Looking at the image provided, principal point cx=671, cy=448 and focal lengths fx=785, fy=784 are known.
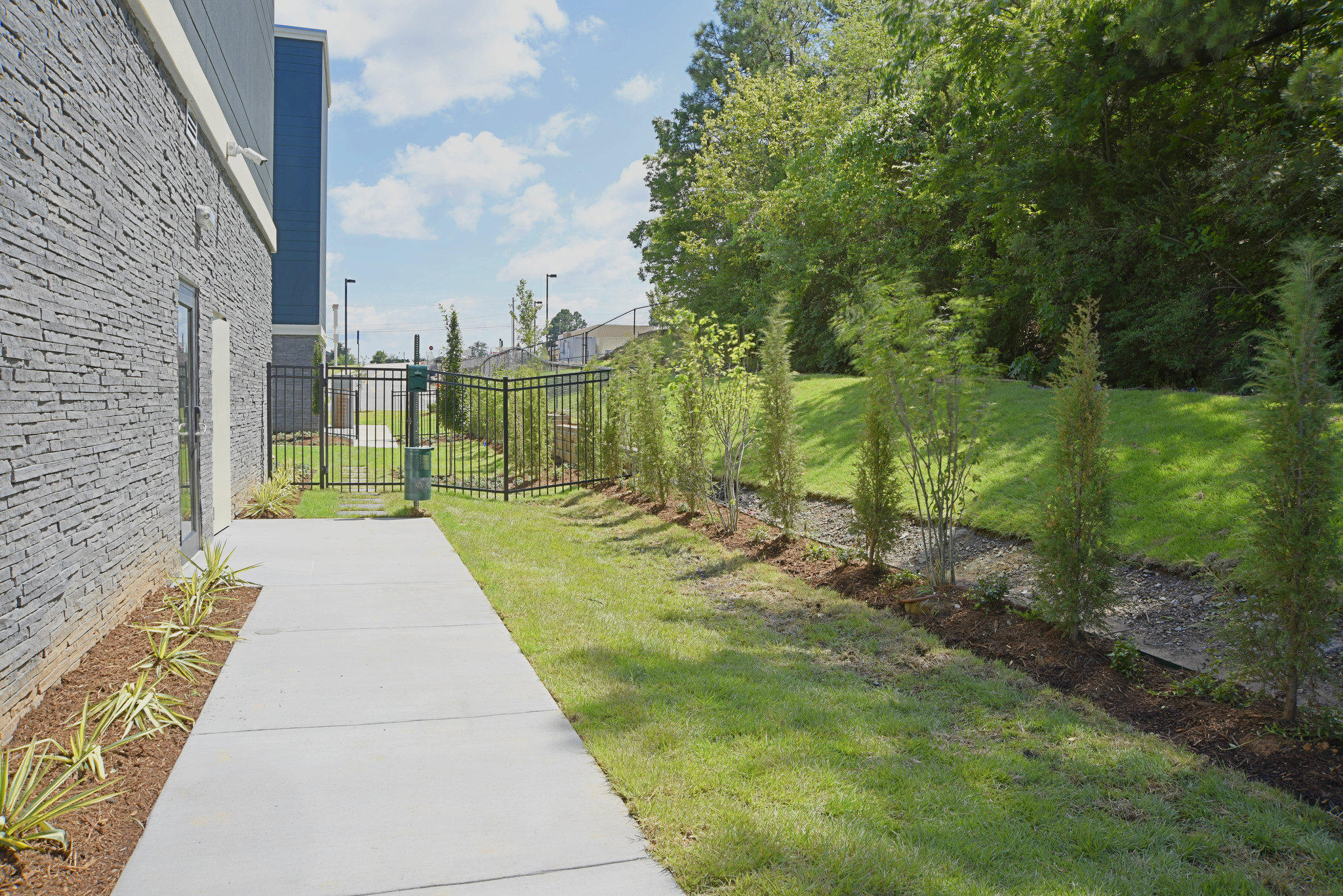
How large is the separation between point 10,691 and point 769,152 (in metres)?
26.1

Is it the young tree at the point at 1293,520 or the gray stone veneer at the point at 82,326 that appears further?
the young tree at the point at 1293,520

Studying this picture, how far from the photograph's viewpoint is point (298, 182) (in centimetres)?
2175

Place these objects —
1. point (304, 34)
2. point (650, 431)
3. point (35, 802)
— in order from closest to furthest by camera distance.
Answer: point (35, 802) < point (650, 431) < point (304, 34)

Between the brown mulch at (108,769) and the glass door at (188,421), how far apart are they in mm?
1816

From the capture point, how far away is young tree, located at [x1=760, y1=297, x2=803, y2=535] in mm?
7703

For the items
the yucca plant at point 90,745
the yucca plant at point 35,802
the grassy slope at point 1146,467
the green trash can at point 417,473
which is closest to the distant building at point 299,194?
the green trash can at point 417,473

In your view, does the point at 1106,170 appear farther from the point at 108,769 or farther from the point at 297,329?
the point at 297,329

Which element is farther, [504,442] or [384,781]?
[504,442]

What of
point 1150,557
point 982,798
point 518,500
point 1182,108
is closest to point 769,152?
point 1182,108

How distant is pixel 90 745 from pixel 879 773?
3.30 meters

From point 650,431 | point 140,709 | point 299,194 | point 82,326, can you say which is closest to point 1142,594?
point 140,709

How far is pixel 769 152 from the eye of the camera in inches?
1032

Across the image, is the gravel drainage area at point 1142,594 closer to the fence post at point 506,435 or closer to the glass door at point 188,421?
the fence post at point 506,435

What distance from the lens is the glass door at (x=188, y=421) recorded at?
6527 mm
